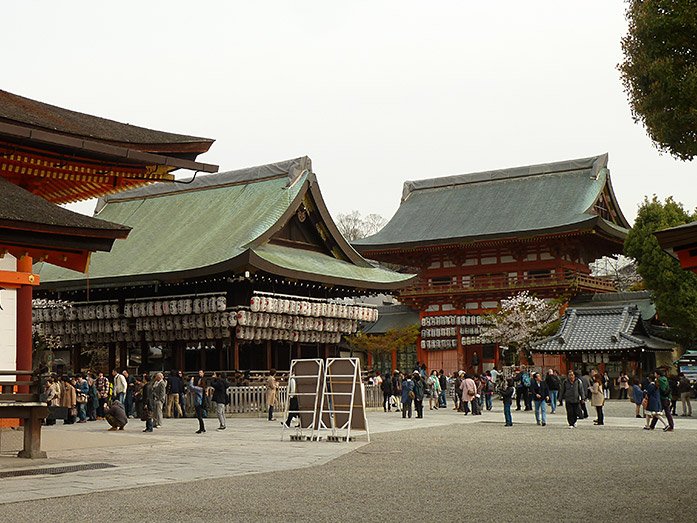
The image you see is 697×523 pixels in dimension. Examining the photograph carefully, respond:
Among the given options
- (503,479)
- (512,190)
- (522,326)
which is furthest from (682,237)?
(512,190)

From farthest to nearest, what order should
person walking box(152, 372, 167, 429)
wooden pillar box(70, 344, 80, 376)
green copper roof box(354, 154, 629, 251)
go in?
green copper roof box(354, 154, 629, 251), wooden pillar box(70, 344, 80, 376), person walking box(152, 372, 167, 429)

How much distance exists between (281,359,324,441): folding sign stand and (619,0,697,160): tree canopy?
8.87m

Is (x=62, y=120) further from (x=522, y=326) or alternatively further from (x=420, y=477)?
(x=522, y=326)

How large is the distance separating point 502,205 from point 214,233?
29434 mm

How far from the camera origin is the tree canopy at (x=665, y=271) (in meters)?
44.7

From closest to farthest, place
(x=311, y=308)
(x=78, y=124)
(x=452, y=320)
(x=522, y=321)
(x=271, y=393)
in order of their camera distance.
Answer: (x=78, y=124), (x=271, y=393), (x=311, y=308), (x=522, y=321), (x=452, y=320)

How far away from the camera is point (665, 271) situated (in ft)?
149

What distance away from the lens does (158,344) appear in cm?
3788

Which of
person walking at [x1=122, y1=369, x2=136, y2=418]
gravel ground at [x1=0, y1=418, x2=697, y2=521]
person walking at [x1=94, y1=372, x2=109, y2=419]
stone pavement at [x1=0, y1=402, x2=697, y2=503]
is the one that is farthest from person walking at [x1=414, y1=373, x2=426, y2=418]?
gravel ground at [x1=0, y1=418, x2=697, y2=521]

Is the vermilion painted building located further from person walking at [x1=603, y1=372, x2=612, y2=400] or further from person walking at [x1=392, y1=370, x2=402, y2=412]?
person walking at [x1=392, y1=370, x2=402, y2=412]

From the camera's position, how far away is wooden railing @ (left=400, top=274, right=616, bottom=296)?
53.9 m

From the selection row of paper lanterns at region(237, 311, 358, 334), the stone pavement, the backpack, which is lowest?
the stone pavement

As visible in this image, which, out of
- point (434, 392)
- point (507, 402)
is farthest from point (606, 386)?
point (507, 402)

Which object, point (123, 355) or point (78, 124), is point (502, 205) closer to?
point (123, 355)
